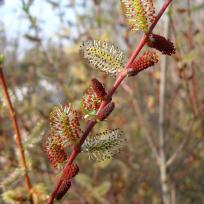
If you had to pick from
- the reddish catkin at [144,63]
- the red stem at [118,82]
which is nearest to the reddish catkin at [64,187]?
the red stem at [118,82]

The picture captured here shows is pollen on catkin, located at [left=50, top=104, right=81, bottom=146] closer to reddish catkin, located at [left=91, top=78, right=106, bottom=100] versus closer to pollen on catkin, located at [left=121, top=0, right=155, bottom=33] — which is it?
reddish catkin, located at [left=91, top=78, right=106, bottom=100]

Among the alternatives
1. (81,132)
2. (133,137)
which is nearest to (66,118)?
(81,132)

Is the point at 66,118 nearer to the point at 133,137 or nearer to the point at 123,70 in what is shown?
the point at 123,70

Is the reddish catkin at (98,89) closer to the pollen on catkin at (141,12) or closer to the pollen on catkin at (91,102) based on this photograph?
the pollen on catkin at (91,102)

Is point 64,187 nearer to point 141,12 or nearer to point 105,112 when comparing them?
point 105,112

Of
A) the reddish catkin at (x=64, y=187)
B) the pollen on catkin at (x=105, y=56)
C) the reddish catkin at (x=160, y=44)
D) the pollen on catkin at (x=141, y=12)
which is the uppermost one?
the pollen on catkin at (x=141, y=12)

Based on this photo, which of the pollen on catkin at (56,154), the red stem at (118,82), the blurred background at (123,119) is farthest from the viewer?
the blurred background at (123,119)
